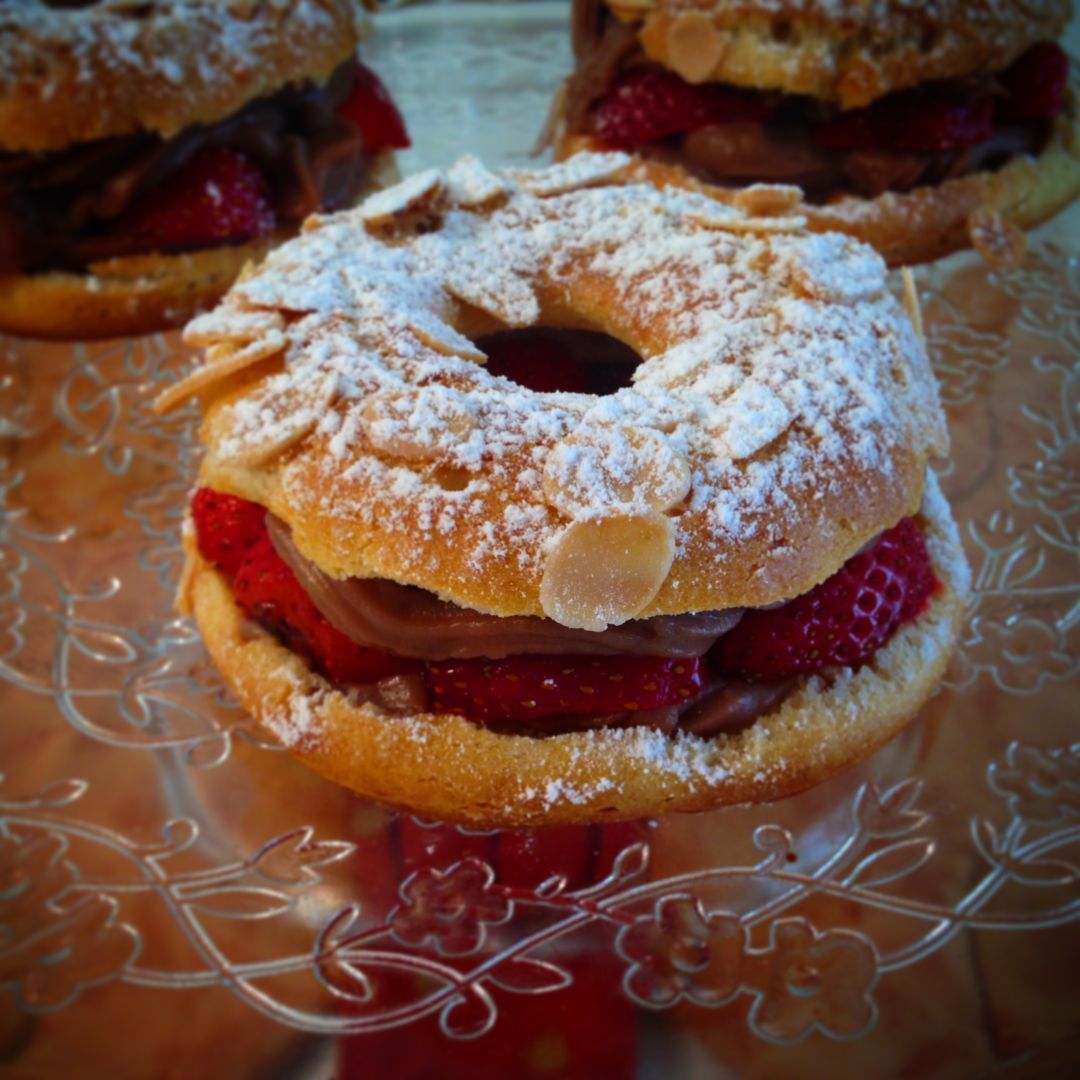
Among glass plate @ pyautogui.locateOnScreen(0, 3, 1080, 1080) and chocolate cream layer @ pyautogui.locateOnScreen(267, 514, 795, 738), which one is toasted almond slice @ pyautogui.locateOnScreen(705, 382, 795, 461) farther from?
glass plate @ pyautogui.locateOnScreen(0, 3, 1080, 1080)

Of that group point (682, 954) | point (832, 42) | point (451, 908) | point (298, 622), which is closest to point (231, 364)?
point (298, 622)

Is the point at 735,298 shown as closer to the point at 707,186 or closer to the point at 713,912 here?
the point at 713,912

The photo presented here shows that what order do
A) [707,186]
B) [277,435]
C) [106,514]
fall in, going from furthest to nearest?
[707,186] → [106,514] → [277,435]

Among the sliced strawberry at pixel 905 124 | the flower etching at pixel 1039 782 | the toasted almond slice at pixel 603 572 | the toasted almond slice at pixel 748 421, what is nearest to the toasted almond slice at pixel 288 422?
the toasted almond slice at pixel 603 572

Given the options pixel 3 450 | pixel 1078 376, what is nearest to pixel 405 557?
pixel 3 450

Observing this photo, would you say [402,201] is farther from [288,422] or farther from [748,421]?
[748,421]

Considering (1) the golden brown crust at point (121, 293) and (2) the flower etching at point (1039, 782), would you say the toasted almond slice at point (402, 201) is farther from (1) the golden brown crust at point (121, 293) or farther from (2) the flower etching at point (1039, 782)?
(2) the flower etching at point (1039, 782)
